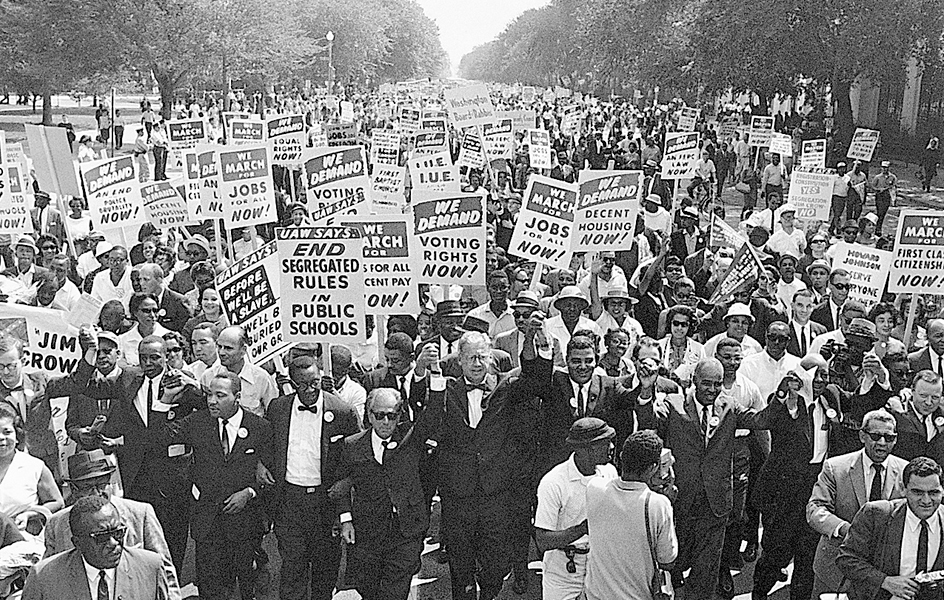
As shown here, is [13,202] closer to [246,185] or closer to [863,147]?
[246,185]

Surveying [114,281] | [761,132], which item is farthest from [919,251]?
[761,132]

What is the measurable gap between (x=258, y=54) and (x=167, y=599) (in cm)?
5379

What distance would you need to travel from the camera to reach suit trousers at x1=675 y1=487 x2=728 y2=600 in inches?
247

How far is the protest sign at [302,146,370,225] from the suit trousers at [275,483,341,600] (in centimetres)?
716

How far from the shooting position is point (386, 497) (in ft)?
20.9

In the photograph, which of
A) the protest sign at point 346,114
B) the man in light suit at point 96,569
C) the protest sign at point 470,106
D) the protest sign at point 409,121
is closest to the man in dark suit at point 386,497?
the man in light suit at point 96,569

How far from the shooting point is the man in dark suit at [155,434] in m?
6.62

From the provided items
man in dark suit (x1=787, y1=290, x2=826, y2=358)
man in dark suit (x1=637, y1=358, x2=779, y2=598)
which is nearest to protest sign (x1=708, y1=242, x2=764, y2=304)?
man in dark suit (x1=787, y1=290, x2=826, y2=358)

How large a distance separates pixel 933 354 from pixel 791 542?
220 cm

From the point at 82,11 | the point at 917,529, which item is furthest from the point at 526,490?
the point at 82,11

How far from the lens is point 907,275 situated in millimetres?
9812

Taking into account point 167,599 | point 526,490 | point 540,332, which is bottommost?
point 526,490

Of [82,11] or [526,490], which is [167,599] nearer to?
[526,490]

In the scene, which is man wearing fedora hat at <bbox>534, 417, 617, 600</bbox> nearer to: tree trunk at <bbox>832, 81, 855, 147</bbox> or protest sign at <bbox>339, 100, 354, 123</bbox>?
tree trunk at <bbox>832, 81, 855, 147</bbox>
